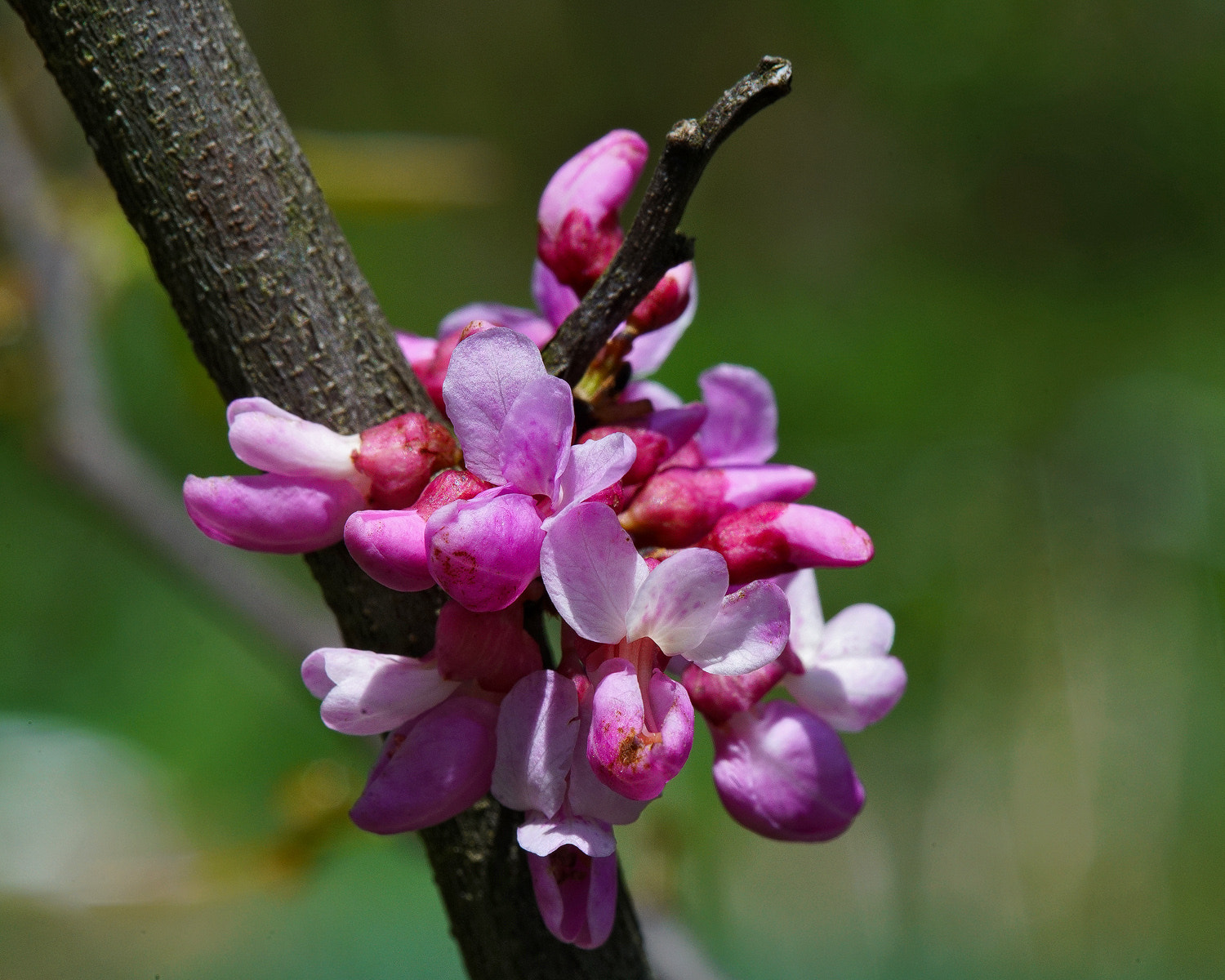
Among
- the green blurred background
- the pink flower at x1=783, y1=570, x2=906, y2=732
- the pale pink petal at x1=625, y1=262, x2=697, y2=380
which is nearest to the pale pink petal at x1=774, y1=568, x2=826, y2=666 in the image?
the pink flower at x1=783, y1=570, x2=906, y2=732

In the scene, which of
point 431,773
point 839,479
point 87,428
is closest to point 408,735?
point 431,773

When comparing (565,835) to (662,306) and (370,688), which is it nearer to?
(370,688)

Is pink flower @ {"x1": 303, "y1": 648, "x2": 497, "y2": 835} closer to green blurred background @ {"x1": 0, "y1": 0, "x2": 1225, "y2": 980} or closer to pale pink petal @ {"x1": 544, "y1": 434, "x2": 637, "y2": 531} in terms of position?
pale pink petal @ {"x1": 544, "y1": 434, "x2": 637, "y2": 531}

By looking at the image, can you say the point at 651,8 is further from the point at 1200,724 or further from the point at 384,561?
the point at 384,561

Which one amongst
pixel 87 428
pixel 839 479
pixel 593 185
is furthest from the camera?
pixel 839 479

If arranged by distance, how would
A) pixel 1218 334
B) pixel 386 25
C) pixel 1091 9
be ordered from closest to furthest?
pixel 1218 334
pixel 1091 9
pixel 386 25

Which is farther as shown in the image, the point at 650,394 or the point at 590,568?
the point at 650,394

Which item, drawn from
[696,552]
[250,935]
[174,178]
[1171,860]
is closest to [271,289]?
[174,178]
